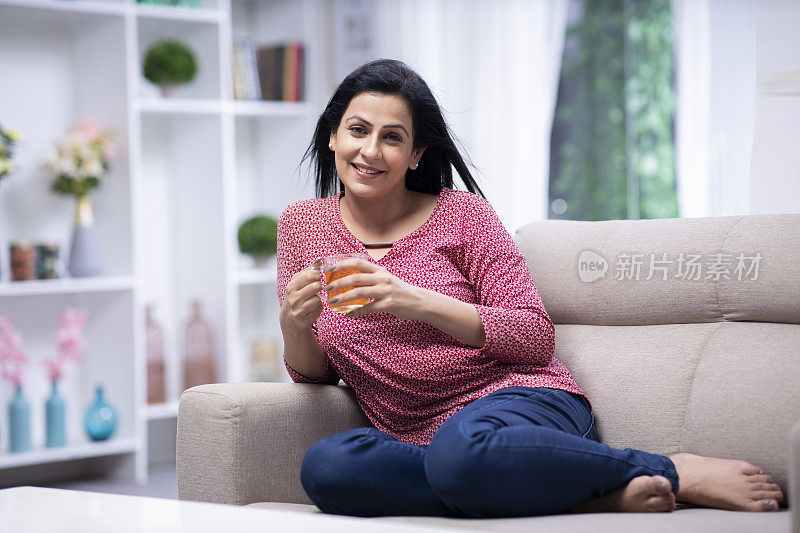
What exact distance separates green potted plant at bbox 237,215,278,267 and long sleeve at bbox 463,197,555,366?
196 cm

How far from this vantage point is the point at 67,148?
3453 millimetres

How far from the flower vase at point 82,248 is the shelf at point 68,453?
0.62m

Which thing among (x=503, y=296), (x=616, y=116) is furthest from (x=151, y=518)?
(x=616, y=116)

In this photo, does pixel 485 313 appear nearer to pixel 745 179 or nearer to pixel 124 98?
pixel 745 179

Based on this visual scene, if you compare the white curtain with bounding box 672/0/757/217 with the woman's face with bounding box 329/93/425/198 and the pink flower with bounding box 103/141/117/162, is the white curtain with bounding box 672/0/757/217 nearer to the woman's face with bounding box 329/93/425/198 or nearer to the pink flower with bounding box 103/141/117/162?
the woman's face with bounding box 329/93/425/198

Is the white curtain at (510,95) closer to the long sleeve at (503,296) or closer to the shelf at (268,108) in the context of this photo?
the shelf at (268,108)

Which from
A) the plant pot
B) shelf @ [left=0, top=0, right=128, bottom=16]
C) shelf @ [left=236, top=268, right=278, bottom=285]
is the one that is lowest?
shelf @ [left=236, top=268, right=278, bottom=285]

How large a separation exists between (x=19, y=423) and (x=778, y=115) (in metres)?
2.72

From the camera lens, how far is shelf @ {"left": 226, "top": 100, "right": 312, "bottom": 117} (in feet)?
12.8

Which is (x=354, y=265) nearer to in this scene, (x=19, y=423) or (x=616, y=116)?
(x=19, y=423)

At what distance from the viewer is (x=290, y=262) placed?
199cm

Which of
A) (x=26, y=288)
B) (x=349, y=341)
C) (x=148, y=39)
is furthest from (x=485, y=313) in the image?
(x=148, y=39)

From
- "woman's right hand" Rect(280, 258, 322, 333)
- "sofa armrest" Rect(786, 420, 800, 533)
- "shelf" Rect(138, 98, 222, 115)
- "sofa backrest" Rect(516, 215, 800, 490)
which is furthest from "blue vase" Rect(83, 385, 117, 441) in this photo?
"sofa armrest" Rect(786, 420, 800, 533)

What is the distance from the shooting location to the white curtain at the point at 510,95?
3736 millimetres
